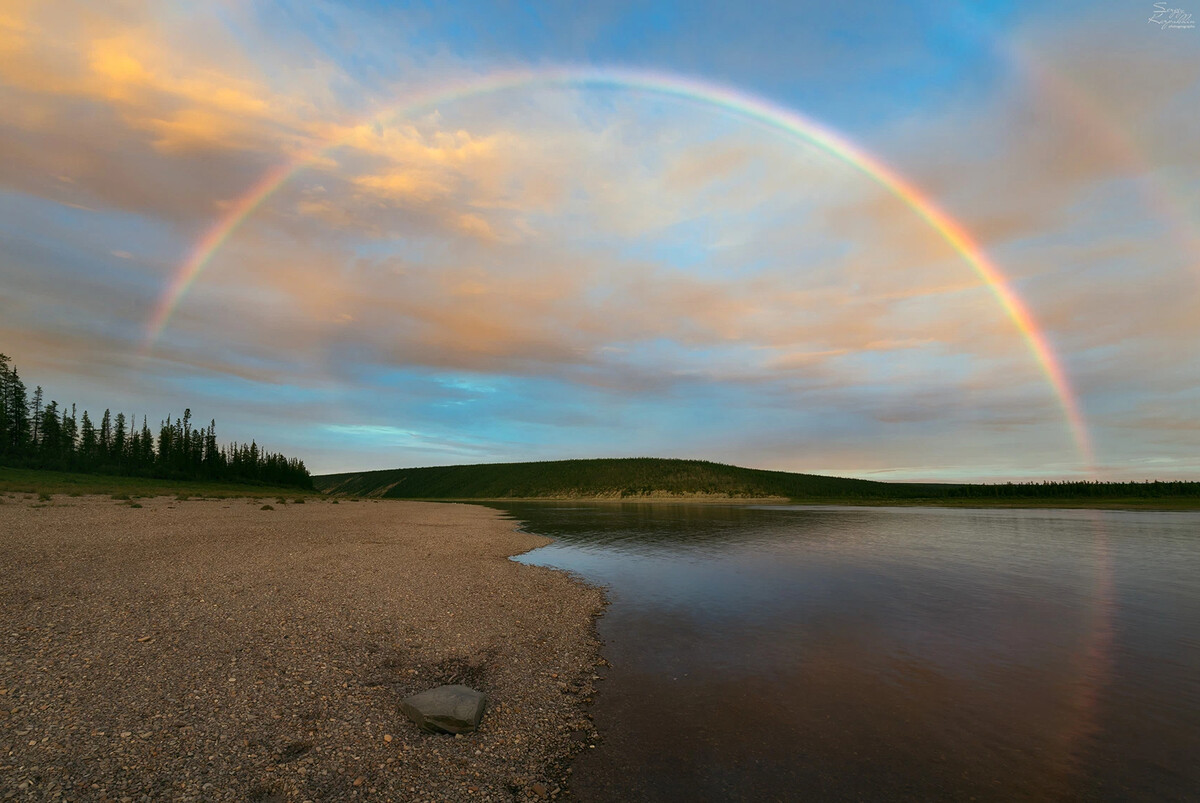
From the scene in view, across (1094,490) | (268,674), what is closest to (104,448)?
(268,674)

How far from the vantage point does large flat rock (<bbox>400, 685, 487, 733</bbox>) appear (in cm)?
1178

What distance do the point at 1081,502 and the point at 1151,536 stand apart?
113421 mm

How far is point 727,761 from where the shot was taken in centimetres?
1158

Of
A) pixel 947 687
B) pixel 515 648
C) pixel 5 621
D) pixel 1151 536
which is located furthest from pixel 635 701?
pixel 1151 536

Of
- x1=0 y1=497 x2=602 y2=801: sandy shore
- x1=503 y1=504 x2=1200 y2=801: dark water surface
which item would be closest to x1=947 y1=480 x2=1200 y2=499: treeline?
x1=503 y1=504 x2=1200 y2=801: dark water surface

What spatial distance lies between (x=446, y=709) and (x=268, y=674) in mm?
5422

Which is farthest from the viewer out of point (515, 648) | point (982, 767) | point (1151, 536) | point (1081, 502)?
point (1081, 502)

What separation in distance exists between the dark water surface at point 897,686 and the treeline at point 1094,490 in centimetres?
17628

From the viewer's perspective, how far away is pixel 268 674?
536 inches

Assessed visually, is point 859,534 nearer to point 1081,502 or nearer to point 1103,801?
point 1103,801

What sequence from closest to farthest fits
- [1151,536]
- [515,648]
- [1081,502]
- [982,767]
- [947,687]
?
[982,767], [947,687], [515,648], [1151,536], [1081,502]

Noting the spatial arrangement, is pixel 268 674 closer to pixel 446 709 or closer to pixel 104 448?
pixel 446 709

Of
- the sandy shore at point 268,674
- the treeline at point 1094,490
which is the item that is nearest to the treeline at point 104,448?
the sandy shore at point 268,674

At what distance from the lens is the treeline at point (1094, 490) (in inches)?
6521
